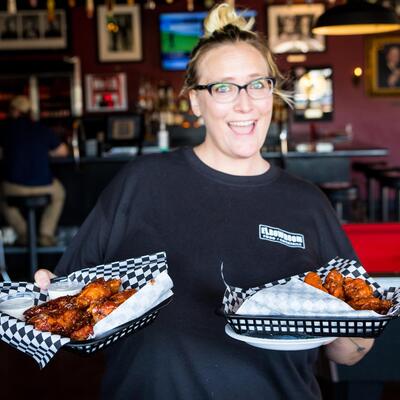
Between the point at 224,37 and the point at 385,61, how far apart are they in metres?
8.86

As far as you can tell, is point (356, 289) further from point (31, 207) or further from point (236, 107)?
point (31, 207)

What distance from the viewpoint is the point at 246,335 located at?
1.74 metres

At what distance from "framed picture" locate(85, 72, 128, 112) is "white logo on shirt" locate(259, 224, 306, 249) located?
889cm

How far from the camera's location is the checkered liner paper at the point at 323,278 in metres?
1.83

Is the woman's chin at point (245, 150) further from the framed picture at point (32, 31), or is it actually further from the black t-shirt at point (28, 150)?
the framed picture at point (32, 31)

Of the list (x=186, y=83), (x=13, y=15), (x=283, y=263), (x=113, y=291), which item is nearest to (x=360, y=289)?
(x=283, y=263)

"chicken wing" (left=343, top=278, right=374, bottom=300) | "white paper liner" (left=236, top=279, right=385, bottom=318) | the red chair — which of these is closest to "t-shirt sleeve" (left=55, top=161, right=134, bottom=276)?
"white paper liner" (left=236, top=279, right=385, bottom=318)

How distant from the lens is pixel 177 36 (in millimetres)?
10562

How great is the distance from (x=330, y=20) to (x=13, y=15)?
19.7ft

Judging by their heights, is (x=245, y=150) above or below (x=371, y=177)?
above

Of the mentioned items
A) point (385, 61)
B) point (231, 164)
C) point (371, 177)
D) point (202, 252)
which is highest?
point (385, 61)

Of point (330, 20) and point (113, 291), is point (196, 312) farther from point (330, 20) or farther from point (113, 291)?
point (330, 20)

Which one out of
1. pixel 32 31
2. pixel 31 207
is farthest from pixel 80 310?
pixel 32 31

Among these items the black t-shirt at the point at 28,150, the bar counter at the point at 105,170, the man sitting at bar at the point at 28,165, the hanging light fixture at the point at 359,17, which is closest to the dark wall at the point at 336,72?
the bar counter at the point at 105,170
